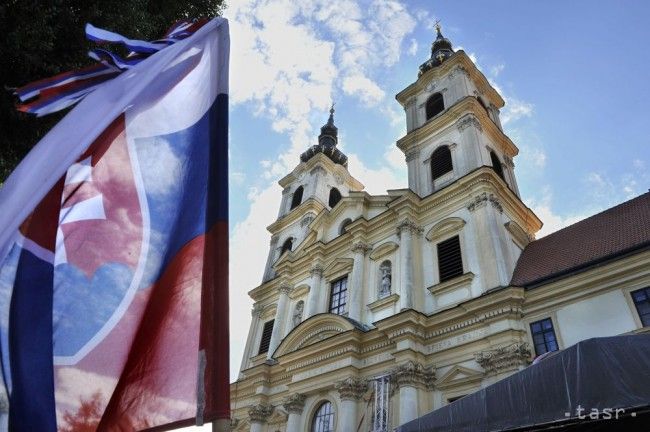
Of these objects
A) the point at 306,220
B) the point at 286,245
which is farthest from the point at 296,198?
the point at 286,245

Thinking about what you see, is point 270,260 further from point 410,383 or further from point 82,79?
point 82,79

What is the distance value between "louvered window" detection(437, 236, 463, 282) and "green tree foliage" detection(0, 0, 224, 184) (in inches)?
462

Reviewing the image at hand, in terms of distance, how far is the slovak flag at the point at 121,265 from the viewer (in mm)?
2555

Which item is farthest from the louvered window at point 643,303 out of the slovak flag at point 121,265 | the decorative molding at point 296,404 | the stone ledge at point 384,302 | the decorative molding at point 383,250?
the slovak flag at point 121,265

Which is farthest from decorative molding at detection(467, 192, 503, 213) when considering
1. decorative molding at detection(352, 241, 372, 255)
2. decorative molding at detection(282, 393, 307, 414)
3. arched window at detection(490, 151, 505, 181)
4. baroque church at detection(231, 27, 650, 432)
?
decorative molding at detection(282, 393, 307, 414)

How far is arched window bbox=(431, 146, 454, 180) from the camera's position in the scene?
18688 millimetres

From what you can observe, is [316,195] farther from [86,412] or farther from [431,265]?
[86,412]

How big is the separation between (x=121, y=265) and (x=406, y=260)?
13.7 m

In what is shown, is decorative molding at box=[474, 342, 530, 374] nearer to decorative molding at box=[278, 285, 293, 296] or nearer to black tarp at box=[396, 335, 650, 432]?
black tarp at box=[396, 335, 650, 432]

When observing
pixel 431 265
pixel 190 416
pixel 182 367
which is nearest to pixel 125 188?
pixel 182 367

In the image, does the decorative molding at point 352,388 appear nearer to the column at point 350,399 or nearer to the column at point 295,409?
the column at point 350,399

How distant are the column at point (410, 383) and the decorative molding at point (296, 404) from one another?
13.0ft

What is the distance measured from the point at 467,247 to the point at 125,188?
1352 centimetres

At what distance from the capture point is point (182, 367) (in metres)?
2.68
